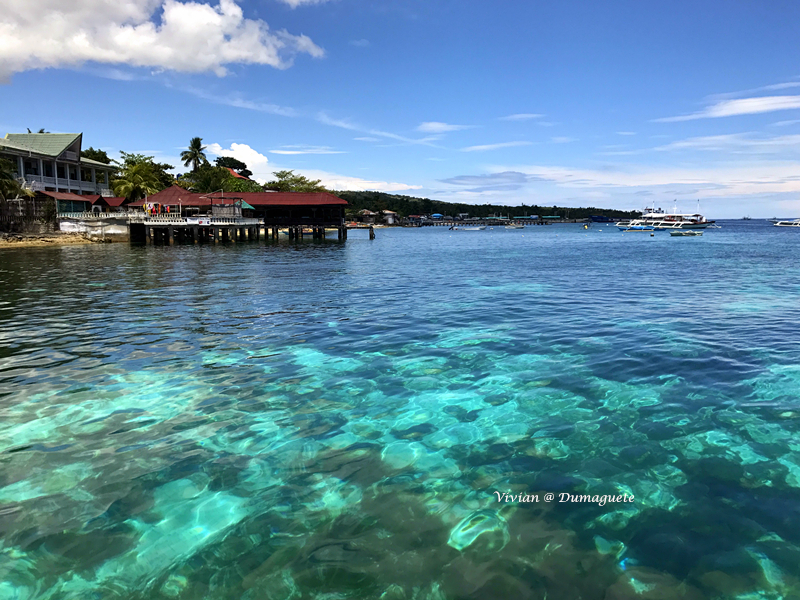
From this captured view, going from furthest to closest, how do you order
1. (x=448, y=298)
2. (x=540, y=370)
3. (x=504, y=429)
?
(x=448, y=298) < (x=540, y=370) < (x=504, y=429)

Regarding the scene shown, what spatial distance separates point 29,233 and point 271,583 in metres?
60.7

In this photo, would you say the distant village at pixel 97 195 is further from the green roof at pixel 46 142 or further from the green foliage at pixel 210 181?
the green foliage at pixel 210 181

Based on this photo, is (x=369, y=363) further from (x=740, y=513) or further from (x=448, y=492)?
(x=740, y=513)

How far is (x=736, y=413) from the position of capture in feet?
27.8

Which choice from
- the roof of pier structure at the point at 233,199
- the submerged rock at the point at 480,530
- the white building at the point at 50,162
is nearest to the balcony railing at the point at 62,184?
the white building at the point at 50,162

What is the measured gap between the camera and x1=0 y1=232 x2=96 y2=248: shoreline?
158 feet

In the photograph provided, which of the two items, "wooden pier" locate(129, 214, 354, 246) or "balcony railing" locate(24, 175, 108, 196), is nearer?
"balcony railing" locate(24, 175, 108, 196)

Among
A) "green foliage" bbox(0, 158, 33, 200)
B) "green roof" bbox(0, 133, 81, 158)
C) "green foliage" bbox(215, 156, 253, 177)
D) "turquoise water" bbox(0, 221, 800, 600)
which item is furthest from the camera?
"green foliage" bbox(215, 156, 253, 177)

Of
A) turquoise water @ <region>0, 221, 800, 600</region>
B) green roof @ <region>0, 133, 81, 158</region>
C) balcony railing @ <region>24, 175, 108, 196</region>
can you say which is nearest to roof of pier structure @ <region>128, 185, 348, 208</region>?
balcony railing @ <region>24, 175, 108, 196</region>

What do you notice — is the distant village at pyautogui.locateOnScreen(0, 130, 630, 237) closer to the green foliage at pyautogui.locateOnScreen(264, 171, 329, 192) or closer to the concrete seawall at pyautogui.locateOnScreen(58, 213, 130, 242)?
the concrete seawall at pyautogui.locateOnScreen(58, 213, 130, 242)

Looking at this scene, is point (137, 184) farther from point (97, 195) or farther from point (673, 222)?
point (673, 222)

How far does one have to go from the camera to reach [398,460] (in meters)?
7.12

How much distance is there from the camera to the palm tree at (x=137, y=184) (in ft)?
229

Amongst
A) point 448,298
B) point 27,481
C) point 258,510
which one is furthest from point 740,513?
point 448,298
